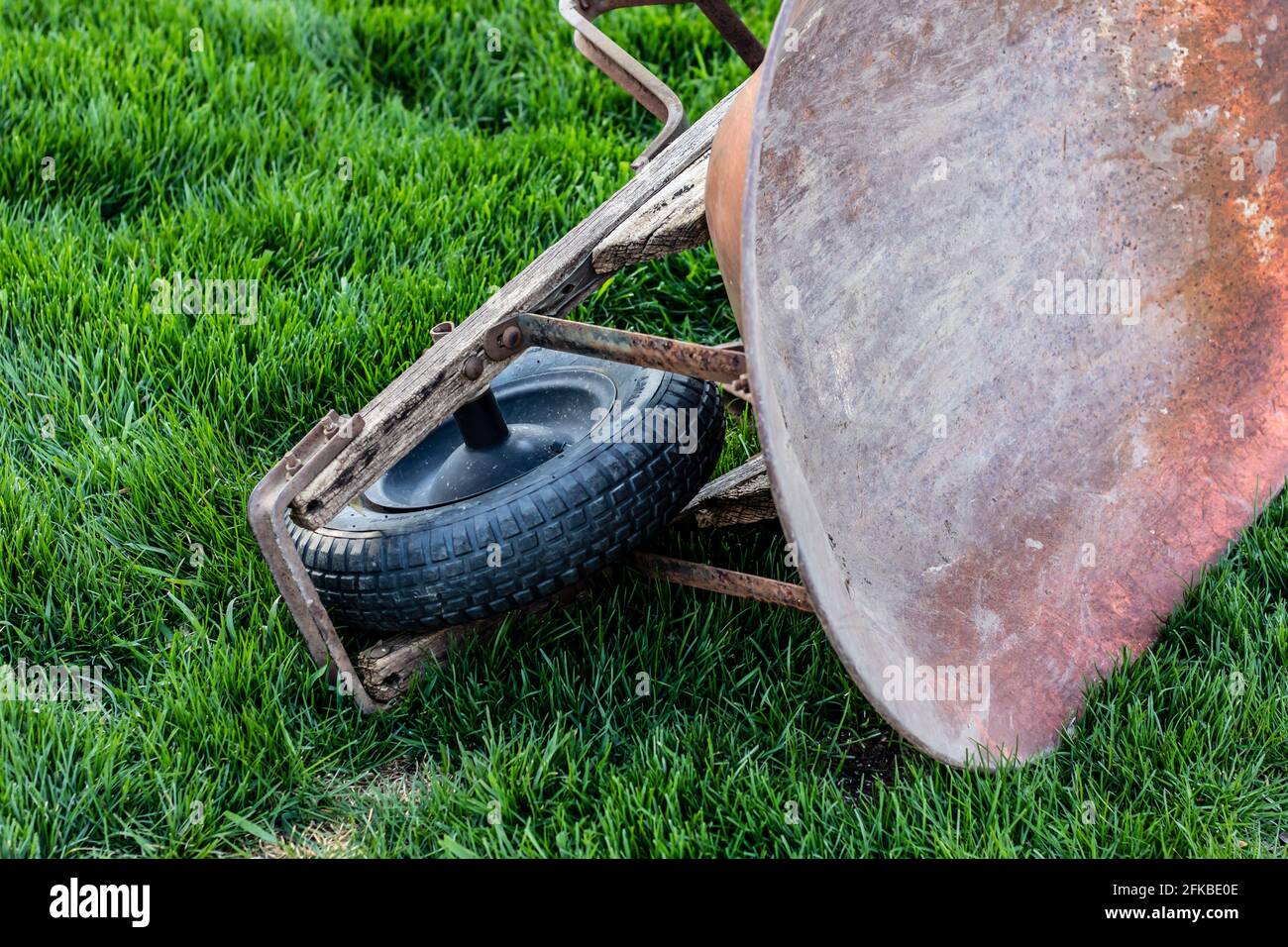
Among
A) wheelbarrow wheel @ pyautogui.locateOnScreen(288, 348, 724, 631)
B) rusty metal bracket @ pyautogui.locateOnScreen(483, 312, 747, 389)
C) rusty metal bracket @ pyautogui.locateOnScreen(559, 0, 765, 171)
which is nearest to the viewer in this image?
rusty metal bracket @ pyautogui.locateOnScreen(483, 312, 747, 389)

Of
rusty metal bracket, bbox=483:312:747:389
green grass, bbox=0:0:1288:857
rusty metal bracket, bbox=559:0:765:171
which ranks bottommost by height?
green grass, bbox=0:0:1288:857

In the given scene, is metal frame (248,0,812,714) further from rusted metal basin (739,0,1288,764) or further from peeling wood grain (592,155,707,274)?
rusted metal basin (739,0,1288,764)

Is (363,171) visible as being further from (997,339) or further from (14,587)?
(997,339)

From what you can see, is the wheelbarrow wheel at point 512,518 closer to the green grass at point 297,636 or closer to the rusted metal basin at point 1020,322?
the green grass at point 297,636

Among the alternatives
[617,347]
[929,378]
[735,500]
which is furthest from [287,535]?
[929,378]

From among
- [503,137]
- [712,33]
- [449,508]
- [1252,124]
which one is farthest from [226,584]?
[712,33]

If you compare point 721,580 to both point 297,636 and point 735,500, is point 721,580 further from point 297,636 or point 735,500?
point 297,636

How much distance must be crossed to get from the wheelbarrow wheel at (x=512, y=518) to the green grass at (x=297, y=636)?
0.67ft

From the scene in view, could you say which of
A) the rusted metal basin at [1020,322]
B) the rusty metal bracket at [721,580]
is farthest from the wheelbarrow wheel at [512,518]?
the rusted metal basin at [1020,322]

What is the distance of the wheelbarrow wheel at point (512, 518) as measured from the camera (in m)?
2.50

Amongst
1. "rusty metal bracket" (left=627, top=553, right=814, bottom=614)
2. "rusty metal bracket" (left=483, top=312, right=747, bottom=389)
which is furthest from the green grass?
"rusty metal bracket" (left=483, top=312, right=747, bottom=389)

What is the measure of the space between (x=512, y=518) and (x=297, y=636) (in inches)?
23.0

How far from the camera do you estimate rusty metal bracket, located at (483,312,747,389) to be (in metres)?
2.21

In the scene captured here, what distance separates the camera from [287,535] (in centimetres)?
242
